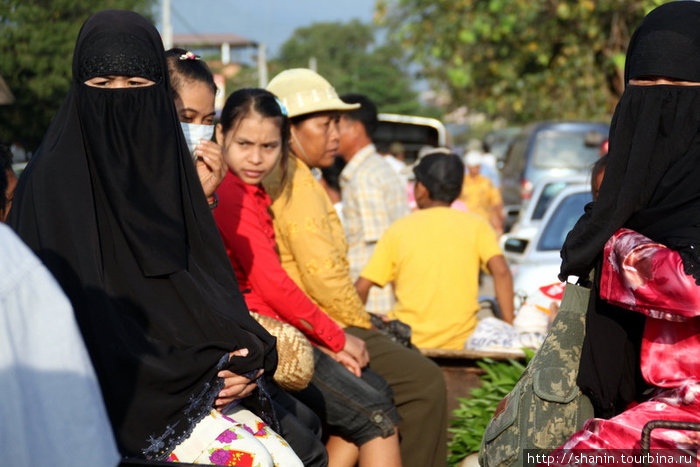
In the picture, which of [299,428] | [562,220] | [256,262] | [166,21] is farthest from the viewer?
[166,21]

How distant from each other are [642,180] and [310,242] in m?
1.74

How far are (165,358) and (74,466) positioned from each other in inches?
44.3

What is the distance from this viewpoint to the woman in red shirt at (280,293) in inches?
149

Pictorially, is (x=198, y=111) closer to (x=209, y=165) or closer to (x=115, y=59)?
(x=209, y=165)

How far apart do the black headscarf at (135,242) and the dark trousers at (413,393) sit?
4.79 feet

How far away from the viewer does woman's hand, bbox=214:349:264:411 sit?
2902mm

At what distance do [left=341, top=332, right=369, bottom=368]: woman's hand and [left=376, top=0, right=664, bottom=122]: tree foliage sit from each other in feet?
49.8

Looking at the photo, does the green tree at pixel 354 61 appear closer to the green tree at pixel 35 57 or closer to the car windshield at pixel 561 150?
the car windshield at pixel 561 150

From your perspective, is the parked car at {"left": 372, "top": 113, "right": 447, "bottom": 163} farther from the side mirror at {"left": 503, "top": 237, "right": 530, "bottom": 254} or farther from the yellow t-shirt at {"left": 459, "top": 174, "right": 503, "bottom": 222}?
the side mirror at {"left": 503, "top": 237, "right": 530, "bottom": 254}

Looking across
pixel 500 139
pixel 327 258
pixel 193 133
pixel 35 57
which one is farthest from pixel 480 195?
pixel 500 139

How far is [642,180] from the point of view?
8.87 ft

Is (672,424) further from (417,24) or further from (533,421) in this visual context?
(417,24)

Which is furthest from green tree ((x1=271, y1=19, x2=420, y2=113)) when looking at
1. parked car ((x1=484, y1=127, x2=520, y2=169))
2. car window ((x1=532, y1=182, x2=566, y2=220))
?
car window ((x1=532, y1=182, x2=566, y2=220))

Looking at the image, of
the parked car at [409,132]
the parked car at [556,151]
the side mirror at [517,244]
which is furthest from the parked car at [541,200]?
the parked car at [409,132]
